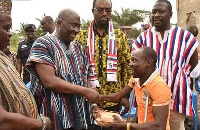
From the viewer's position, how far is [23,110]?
75.0 inches

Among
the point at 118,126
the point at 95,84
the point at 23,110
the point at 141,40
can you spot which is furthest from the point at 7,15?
the point at 141,40

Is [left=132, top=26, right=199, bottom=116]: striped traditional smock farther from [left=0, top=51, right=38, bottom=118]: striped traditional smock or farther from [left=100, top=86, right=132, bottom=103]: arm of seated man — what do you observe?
[left=0, top=51, right=38, bottom=118]: striped traditional smock

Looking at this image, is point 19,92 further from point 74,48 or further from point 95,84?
point 95,84

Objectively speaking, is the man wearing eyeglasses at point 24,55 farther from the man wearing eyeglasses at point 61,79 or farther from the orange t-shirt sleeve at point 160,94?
the orange t-shirt sleeve at point 160,94

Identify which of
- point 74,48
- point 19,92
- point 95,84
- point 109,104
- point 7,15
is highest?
point 7,15

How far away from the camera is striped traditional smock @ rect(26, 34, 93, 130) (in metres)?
2.61

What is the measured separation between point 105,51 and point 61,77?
961 mm

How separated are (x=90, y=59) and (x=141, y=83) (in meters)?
0.81

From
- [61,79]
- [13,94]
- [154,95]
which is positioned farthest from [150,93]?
[13,94]

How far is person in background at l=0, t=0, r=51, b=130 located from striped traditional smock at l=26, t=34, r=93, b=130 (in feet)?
1.81

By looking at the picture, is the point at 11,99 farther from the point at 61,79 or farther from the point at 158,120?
the point at 158,120

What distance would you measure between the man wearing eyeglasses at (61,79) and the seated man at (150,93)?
1.09 ft

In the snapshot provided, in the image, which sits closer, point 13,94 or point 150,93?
point 13,94

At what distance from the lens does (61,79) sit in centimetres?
256
